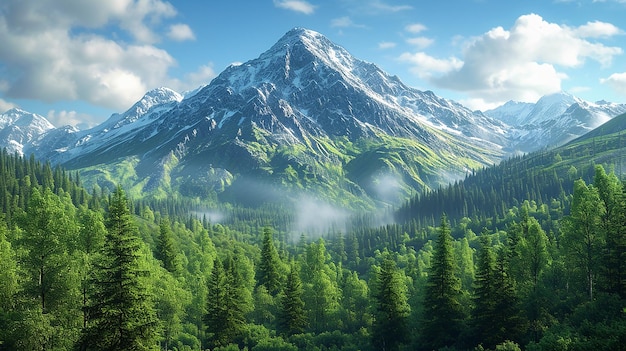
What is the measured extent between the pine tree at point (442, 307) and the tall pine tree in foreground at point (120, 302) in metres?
37.4

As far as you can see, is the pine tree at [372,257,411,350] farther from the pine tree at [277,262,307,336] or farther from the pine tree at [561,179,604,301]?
the pine tree at [561,179,604,301]

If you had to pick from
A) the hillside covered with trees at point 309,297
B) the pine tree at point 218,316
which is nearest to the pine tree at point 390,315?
the hillside covered with trees at point 309,297

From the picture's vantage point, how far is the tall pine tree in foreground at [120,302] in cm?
3491

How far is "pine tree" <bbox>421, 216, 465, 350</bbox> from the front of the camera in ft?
196

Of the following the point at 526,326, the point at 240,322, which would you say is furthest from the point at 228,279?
the point at 526,326

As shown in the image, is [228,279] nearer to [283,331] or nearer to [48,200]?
[283,331]

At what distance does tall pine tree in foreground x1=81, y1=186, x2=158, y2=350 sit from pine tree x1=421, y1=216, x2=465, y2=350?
37440mm

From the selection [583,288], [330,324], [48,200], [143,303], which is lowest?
[330,324]

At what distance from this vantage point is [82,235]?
53094 millimetres

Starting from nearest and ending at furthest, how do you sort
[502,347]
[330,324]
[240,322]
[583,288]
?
[502,347]
[583,288]
[240,322]
[330,324]

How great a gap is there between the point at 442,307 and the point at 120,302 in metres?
41.4

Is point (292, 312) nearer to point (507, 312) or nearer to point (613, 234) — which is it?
point (507, 312)

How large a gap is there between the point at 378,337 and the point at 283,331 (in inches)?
740

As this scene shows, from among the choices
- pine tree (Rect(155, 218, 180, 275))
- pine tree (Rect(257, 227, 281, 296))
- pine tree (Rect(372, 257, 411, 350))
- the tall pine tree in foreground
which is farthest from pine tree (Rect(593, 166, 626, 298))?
pine tree (Rect(155, 218, 180, 275))
